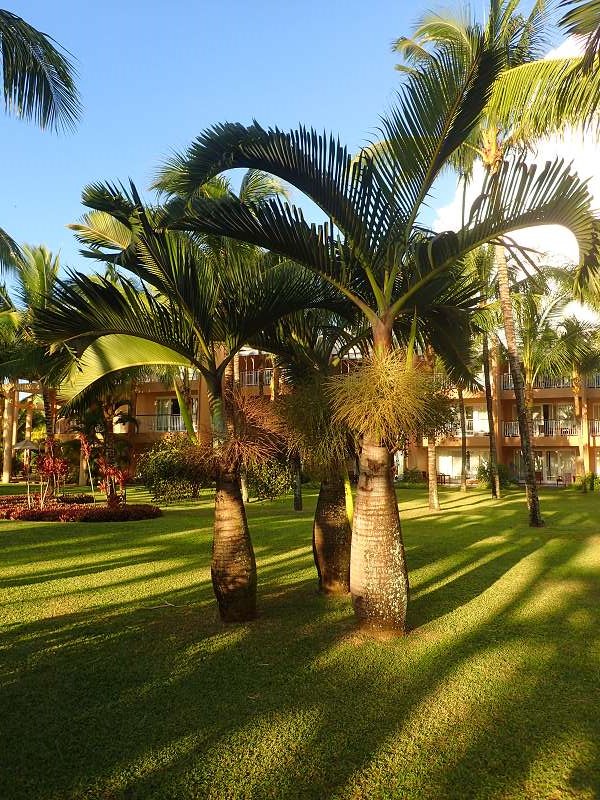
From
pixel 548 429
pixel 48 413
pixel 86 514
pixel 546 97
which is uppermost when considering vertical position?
pixel 546 97

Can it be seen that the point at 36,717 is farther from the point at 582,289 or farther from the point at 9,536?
the point at 9,536

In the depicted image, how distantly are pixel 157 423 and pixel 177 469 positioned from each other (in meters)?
28.2

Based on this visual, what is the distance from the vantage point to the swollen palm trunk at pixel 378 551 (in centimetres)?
596

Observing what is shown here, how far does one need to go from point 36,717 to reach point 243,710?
1.48 m

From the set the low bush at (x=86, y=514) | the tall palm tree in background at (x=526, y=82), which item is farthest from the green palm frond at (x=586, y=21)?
the low bush at (x=86, y=514)

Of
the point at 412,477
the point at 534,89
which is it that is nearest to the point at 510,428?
the point at 412,477

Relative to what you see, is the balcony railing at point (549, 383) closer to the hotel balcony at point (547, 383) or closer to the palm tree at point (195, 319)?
the hotel balcony at point (547, 383)

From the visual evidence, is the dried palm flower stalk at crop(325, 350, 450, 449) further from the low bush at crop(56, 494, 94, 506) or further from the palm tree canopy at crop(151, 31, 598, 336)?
the low bush at crop(56, 494, 94, 506)

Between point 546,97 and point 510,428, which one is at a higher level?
point 546,97

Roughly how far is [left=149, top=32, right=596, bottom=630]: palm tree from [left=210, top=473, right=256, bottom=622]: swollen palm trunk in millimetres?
1162

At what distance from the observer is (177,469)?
654cm

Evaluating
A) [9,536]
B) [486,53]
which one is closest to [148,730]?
[486,53]

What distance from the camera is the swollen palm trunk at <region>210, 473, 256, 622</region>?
6480mm

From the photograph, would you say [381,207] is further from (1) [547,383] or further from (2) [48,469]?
(1) [547,383]
